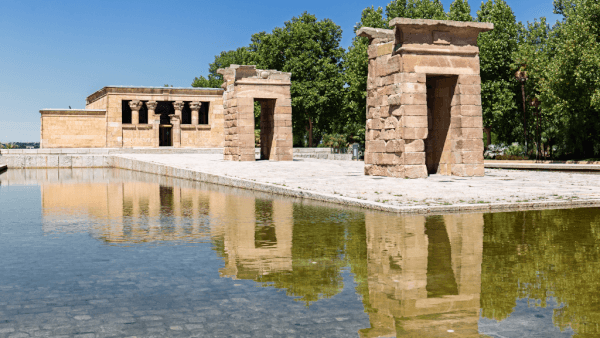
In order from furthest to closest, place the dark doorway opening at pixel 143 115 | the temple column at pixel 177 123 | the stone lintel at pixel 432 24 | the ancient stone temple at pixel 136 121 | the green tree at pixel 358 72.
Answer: the dark doorway opening at pixel 143 115
the temple column at pixel 177 123
the ancient stone temple at pixel 136 121
the green tree at pixel 358 72
the stone lintel at pixel 432 24

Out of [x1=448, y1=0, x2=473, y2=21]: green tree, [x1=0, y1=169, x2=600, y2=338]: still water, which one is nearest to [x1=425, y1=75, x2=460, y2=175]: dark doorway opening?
[x1=0, y1=169, x2=600, y2=338]: still water

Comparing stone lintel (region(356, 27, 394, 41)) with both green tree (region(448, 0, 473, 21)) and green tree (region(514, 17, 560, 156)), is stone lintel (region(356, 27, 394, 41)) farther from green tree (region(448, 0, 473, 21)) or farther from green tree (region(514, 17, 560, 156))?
green tree (region(448, 0, 473, 21))

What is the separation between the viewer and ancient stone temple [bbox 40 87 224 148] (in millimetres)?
Result: 50844

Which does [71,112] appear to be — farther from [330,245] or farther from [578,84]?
[330,245]

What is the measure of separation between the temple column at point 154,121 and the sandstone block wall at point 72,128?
150 inches

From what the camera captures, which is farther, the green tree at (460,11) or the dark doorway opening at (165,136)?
the dark doorway opening at (165,136)

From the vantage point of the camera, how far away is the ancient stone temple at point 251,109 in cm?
3022

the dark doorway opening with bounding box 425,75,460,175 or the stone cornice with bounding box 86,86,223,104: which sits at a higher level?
the stone cornice with bounding box 86,86,223,104

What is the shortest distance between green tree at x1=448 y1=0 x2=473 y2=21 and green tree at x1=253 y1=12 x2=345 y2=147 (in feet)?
33.8

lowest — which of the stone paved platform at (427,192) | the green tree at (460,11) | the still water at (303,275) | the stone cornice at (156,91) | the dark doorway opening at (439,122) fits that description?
the still water at (303,275)

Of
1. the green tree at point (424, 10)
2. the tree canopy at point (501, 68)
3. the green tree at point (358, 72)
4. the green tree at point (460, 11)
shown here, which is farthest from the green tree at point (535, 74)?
the green tree at point (358, 72)

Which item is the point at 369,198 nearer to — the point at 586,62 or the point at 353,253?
Answer: the point at 353,253

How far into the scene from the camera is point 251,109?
100 feet

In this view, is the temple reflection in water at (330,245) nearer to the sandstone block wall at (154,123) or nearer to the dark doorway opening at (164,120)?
the sandstone block wall at (154,123)
